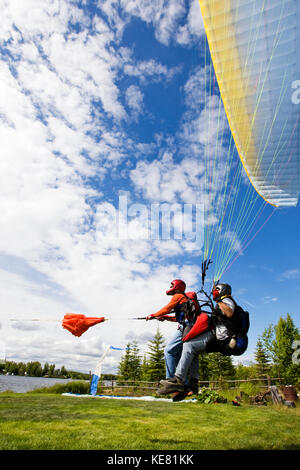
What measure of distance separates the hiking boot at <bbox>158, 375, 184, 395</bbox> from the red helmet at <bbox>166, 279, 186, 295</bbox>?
1.13 metres

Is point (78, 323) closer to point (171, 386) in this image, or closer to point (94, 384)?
point (171, 386)

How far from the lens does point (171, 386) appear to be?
148 inches

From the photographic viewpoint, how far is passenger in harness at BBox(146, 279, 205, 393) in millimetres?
3895

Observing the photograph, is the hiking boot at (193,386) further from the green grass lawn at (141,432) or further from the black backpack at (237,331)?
the green grass lawn at (141,432)

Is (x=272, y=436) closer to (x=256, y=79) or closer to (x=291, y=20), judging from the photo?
(x=256, y=79)

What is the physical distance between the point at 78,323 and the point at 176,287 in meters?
1.64

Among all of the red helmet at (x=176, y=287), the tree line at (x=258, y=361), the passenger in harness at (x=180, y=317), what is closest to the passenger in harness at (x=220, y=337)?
the passenger in harness at (x=180, y=317)

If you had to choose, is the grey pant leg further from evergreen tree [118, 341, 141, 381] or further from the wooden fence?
evergreen tree [118, 341, 141, 381]

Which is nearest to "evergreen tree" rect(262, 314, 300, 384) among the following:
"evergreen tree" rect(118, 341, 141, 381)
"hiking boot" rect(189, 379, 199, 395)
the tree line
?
the tree line

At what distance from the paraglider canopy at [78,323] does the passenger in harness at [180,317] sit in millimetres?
964

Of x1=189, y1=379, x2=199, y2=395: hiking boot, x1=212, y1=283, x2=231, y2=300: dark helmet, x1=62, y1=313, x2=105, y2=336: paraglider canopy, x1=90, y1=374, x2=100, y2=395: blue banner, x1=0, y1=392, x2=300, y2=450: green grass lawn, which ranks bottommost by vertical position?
x1=0, y1=392, x2=300, y2=450: green grass lawn

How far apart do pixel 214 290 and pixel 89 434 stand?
17.2 ft
